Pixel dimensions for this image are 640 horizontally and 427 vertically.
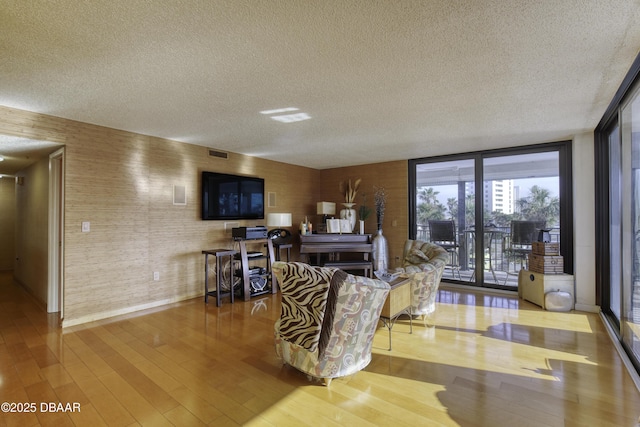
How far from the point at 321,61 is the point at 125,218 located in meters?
3.49

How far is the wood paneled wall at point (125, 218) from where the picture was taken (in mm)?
3637

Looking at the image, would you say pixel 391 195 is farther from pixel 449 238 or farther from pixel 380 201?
pixel 449 238

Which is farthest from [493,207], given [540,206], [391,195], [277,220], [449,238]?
[277,220]

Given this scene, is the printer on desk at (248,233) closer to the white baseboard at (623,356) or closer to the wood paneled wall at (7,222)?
the white baseboard at (623,356)

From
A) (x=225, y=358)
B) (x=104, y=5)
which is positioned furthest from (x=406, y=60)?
(x=225, y=358)

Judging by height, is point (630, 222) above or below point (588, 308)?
above

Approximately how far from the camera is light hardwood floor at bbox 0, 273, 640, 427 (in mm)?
1973

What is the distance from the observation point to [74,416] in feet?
6.50

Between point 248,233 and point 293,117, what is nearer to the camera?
point 293,117

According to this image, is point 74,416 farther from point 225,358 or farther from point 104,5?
point 104,5

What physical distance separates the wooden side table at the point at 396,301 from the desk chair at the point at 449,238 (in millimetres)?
2686

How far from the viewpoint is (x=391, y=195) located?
632cm

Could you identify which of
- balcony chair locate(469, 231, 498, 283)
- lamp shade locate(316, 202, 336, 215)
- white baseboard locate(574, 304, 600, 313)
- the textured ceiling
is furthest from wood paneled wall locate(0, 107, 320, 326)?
white baseboard locate(574, 304, 600, 313)

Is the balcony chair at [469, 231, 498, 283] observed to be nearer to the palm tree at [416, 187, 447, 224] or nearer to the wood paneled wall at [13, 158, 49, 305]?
the palm tree at [416, 187, 447, 224]
